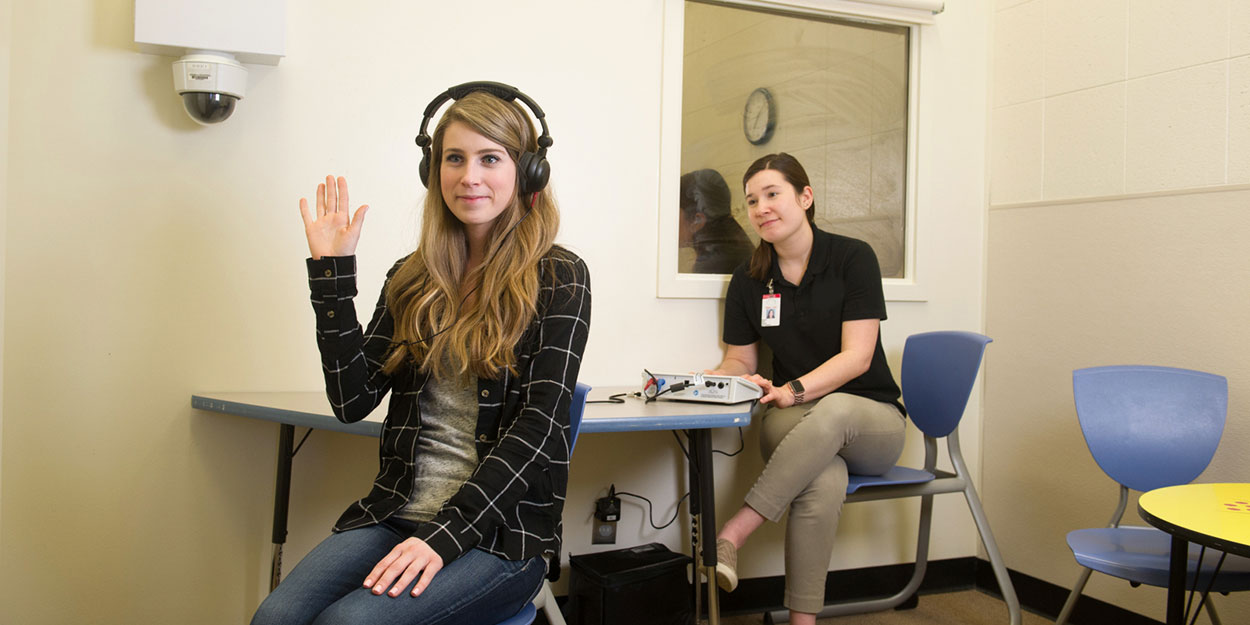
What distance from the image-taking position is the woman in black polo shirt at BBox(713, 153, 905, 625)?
222 centimetres

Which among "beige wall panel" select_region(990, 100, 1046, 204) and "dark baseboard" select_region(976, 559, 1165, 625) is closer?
"dark baseboard" select_region(976, 559, 1165, 625)

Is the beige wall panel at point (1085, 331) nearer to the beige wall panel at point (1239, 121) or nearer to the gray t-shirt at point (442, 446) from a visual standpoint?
the beige wall panel at point (1239, 121)

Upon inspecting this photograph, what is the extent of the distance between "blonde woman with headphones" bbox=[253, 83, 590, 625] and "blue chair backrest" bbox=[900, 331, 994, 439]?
4.70 feet

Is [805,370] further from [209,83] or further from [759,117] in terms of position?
[209,83]

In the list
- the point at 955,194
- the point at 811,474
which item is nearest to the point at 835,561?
the point at 811,474

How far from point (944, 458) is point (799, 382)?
3.44ft

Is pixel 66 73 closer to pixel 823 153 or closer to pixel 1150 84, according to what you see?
pixel 823 153

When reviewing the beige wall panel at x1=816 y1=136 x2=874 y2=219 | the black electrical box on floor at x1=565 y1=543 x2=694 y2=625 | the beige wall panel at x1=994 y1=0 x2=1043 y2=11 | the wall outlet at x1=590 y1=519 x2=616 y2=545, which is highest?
the beige wall panel at x1=994 y1=0 x2=1043 y2=11

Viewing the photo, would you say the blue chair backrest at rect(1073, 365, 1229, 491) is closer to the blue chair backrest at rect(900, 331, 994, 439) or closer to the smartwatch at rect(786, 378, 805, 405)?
the blue chair backrest at rect(900, 331, 994, 439)

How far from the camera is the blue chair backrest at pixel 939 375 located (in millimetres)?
2500

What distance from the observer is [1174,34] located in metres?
2.46

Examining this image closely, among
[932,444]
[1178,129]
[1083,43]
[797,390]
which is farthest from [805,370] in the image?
[1083,43]

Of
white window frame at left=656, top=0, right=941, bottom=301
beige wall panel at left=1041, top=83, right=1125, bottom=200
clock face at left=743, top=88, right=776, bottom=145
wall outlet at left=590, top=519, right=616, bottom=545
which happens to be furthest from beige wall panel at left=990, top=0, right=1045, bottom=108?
wall outlet at left=590, top=519, right=616, bottom=545

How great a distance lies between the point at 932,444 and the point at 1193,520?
123cm
